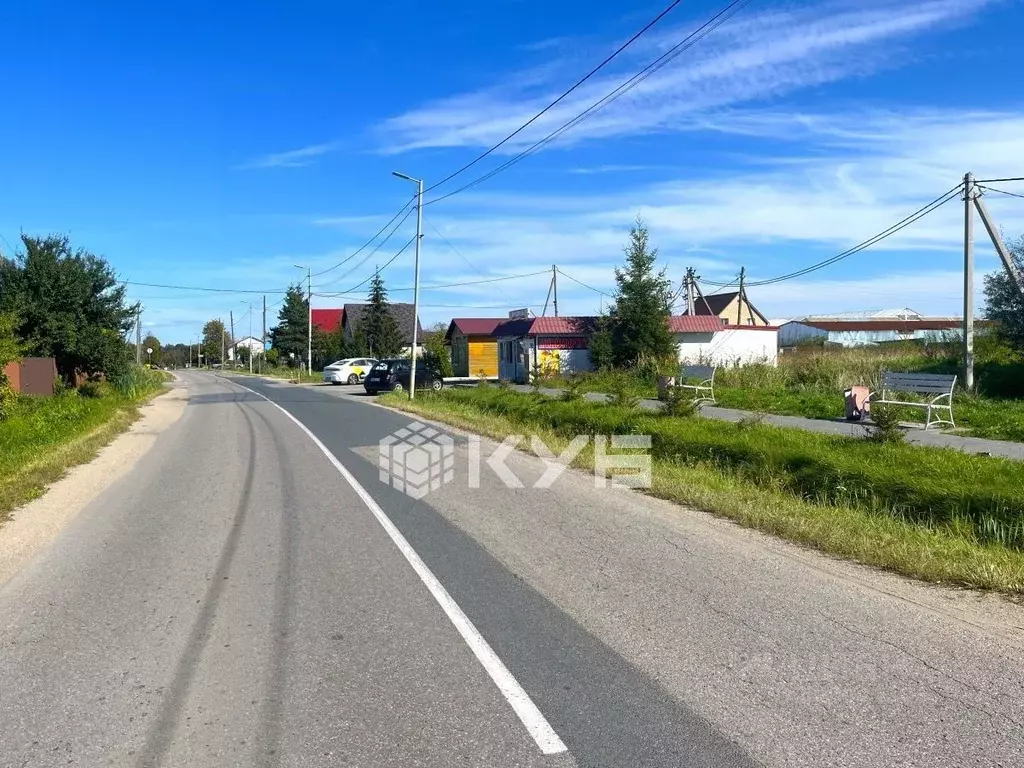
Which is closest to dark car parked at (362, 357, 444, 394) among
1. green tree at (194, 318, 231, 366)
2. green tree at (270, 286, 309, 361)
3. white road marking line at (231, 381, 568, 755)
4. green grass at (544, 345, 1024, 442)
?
green grass at (544, 345, 1024, 442)

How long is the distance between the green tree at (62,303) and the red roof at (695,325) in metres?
25.3

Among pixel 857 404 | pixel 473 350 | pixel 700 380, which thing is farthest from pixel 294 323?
pixel 857 404

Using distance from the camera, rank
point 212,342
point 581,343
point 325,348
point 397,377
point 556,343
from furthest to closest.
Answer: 1. point 212,342
2. point 325,348
3. point 581,343
4. point 556,343
5. point 397,377

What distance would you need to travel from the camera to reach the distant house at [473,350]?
175 feet

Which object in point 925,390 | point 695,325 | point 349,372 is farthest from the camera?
point 349,372

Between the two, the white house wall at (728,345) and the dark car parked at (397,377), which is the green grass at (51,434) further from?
the white house wall at (728,345)

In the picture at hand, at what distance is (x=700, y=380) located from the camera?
26.0 metres

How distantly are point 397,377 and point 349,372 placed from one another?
1440 cm

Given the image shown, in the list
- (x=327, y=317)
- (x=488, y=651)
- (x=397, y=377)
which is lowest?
(x=488, y=651)

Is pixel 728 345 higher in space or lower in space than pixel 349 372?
higher

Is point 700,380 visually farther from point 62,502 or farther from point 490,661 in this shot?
point 490,661

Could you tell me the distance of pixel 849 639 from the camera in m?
5.03

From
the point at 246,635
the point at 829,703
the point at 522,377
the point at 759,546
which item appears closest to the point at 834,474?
the point at 759,546

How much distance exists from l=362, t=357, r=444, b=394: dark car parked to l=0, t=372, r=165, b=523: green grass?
9576 mm
